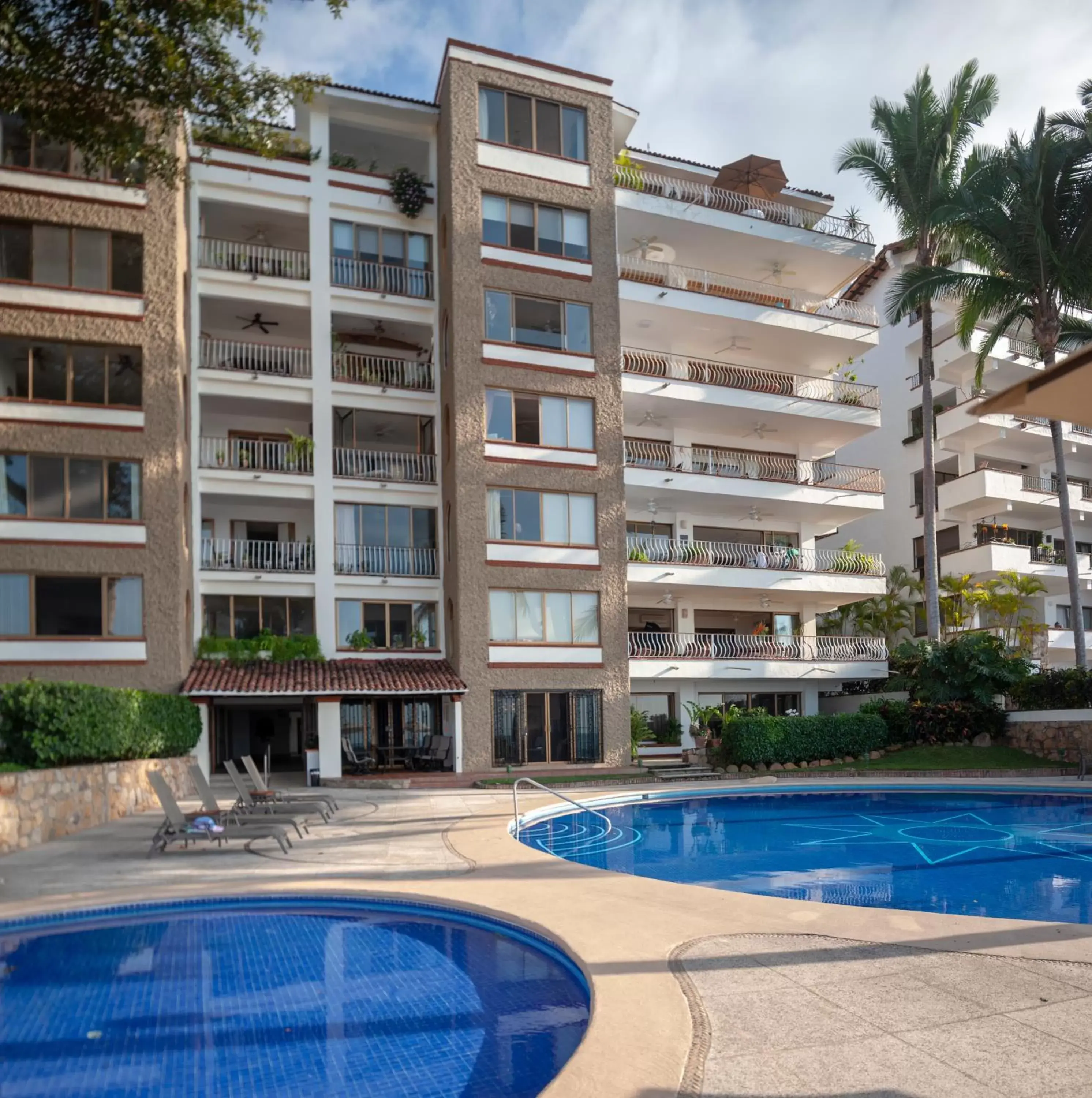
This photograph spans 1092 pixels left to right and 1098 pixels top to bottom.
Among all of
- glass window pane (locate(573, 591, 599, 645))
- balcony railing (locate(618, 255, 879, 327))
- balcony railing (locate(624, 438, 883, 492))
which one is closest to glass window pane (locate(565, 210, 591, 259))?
balcony railing (locate(618, 255, 879, 327))

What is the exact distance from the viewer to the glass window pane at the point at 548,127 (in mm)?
28500

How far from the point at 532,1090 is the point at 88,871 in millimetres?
7969

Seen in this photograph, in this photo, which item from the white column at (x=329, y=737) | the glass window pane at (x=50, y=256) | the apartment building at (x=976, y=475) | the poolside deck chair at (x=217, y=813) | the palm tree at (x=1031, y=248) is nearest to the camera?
the poolside deck chair at (x=217, y=813)

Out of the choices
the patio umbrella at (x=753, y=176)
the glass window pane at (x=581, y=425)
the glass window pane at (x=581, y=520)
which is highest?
the patio umbrella at (x=753, y=176)

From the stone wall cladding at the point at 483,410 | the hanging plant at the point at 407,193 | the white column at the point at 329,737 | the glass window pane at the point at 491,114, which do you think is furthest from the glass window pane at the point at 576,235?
the white column at the point at 329,737

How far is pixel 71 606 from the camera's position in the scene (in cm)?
2283

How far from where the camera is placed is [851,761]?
85.4ft

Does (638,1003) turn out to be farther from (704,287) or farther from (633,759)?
(704,287)

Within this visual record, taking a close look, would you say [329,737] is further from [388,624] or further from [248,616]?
[248,616]

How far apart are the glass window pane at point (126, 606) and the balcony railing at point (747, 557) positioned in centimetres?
1283

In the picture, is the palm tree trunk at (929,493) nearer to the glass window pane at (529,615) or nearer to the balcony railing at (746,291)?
the balcony railing at (746,291)

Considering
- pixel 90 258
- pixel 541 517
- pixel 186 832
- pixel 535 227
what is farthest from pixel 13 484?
pixel 535 227

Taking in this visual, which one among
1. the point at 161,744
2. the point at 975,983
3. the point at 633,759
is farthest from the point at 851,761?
the point at 975,983

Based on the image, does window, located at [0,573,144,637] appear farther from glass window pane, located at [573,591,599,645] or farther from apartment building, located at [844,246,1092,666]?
apartment building, located at [844,246,1092,666]
